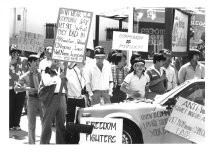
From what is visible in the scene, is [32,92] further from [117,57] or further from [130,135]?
[117,57]

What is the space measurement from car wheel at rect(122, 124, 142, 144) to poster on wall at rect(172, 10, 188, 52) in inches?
138

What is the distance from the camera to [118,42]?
1191 cm

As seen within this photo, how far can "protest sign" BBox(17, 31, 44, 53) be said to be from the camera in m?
10.7

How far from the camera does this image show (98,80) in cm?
1020

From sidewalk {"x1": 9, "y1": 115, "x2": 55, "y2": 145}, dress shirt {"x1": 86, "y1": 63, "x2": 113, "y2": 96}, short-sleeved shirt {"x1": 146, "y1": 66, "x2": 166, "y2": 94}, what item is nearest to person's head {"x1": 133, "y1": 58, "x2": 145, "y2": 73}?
short-sleeved shirt {"x1": 146, "y1": 66, "x2": 166, "y2": 94}

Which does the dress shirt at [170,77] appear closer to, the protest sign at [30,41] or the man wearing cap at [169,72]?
the man wearing cap at [169,72]

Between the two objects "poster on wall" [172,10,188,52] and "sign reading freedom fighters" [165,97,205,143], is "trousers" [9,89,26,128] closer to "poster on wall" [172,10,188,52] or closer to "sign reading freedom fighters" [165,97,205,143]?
"poster on wall" [172,10,188,52]

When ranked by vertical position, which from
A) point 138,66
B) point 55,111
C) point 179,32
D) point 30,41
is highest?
point 179,32

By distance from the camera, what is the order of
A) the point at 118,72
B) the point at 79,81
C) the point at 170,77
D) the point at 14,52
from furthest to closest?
the point at 14,52 → the point at 118,72 → the point at 170,77 → the point at 79,81

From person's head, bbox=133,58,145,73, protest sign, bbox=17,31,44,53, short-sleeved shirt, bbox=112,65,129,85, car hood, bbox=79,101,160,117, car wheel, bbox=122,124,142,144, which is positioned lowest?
car wheel, bbox=122,124,142,144

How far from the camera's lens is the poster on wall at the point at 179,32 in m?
11.5

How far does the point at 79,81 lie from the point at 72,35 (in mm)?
991

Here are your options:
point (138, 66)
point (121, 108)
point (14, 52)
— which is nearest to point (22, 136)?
point (14, 52)

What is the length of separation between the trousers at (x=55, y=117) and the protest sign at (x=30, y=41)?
6.73ft
